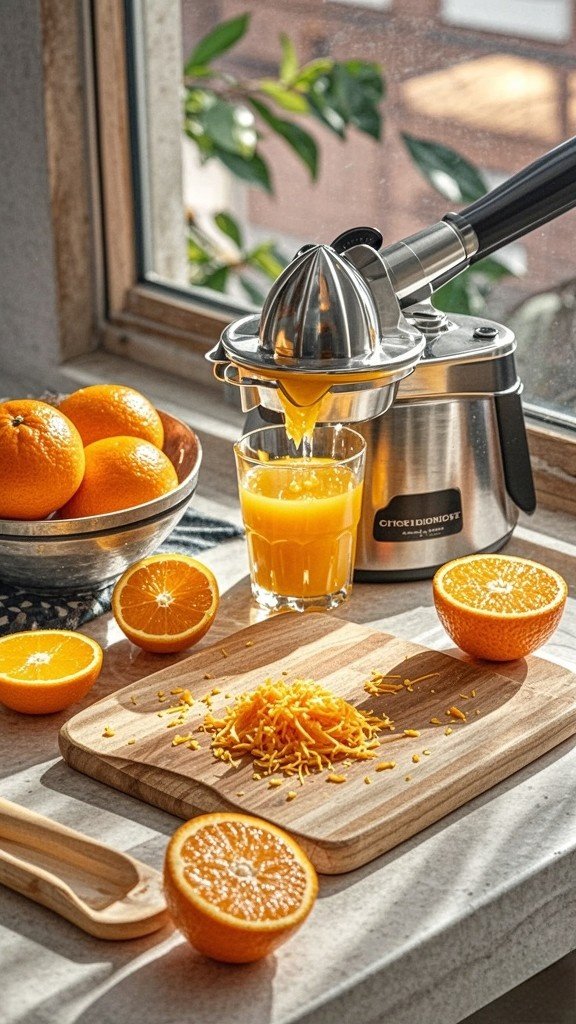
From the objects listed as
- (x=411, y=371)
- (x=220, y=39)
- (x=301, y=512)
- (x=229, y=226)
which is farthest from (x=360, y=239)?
(x=229, y=226)

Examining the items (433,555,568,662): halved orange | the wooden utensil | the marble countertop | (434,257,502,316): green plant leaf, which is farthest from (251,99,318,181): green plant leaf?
the wooden utensil

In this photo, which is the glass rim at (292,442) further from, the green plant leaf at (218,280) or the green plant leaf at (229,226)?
the green plant leaf at (229,226)

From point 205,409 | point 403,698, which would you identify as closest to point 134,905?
point 403,698

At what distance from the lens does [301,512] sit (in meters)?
1.14

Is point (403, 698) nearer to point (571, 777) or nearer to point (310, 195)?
point (571, 777)

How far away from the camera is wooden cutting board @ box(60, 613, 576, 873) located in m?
0.88

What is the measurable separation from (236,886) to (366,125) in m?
1.38

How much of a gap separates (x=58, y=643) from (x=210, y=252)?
1226mm

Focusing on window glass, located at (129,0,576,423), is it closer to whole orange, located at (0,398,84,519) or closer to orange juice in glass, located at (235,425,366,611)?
orange juice in glass, located at (235,425,366,611)

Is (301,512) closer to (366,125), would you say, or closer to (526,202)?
(526,202)

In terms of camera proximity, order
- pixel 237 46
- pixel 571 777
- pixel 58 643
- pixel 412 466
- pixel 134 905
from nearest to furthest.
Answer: pixel 134 905 → pixel 571 777 → pixel 58 643 → pixel 412 466 → pixel 237 46

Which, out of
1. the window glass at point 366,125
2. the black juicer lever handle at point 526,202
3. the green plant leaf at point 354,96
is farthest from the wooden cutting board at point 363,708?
the green plant leaf at point 354,96

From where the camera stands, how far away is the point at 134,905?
31.4 inches

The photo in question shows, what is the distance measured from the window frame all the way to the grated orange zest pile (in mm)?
814
